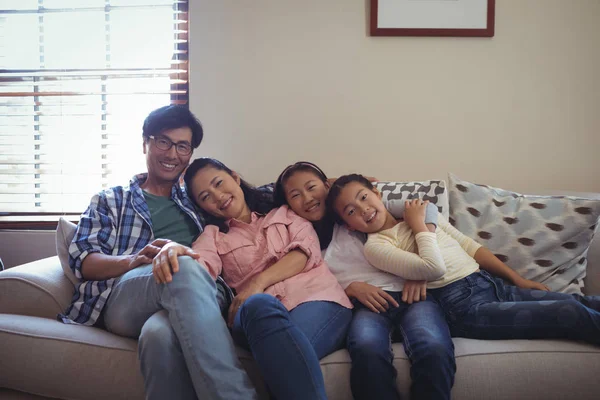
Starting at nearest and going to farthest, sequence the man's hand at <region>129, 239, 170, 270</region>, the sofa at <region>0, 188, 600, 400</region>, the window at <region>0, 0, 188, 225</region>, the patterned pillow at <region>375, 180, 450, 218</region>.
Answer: the sofa at <region>0, 188, 600, 400</region> < the man's hand at <region>129, 239, 170, 270</region> < the patterned pillow at <region>375, 180, 450, 218</region> < the window at <region>0, 0, 188, 225</region>

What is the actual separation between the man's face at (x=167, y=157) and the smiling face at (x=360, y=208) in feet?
1.89

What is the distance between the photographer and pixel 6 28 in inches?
98.3

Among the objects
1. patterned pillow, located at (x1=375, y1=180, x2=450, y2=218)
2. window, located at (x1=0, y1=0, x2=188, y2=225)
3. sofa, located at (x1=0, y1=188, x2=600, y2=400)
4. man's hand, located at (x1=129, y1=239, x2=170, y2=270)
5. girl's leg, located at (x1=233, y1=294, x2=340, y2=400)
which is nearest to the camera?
girl's leg, located at (x1=233, y1=294, x2=340, y2=400)

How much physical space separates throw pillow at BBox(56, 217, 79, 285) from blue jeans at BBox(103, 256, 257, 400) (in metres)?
0.36

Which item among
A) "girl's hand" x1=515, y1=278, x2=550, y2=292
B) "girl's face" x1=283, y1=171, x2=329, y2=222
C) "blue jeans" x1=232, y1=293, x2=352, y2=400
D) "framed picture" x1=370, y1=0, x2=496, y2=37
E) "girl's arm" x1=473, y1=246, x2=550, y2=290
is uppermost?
"framed picture" x1=370, y1=0, x2=496, y2=37

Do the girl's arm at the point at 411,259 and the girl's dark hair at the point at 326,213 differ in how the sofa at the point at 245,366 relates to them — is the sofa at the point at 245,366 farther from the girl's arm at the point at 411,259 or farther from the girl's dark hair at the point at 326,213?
the girl's dark hair at the point at 326,213

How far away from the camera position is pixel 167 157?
5.72ft

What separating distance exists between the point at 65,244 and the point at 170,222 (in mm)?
341

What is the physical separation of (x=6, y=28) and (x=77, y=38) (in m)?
0.37

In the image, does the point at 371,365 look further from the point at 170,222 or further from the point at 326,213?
the point at 170,222

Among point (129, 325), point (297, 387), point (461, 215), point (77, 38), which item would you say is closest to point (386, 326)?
point (297, 387)

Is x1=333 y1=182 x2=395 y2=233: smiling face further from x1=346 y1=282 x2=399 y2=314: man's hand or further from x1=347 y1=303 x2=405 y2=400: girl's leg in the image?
x1=347 y1=303 x2=405 y2=400: girl's leg

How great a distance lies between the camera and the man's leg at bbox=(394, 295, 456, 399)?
1.22 metres

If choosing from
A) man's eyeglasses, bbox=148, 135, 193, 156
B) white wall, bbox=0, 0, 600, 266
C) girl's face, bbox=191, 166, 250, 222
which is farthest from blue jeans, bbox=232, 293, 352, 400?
white wall, bbox=0, 0, 600, 266
